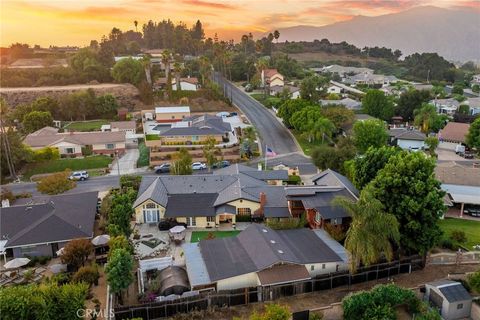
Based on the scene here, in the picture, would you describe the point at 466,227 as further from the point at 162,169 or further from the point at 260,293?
the point at 162,169

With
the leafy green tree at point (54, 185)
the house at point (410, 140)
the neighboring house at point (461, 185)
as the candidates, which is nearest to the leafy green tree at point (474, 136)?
the house at point (410, 140)

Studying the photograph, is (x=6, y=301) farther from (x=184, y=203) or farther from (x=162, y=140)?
(x=162, y=140)

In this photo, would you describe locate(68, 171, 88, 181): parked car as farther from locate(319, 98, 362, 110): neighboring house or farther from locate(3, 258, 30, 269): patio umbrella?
locate(319, 98, 362, 110): neighboring house

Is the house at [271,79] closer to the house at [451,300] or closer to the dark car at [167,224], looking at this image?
the dark car at [167,224]

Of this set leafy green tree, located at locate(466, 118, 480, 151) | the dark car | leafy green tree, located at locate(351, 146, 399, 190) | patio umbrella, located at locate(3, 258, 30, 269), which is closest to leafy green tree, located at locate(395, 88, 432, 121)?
leafy green tree, located at locate(466, 118, 480, 151)

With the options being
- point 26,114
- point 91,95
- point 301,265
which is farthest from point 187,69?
point 301,265
